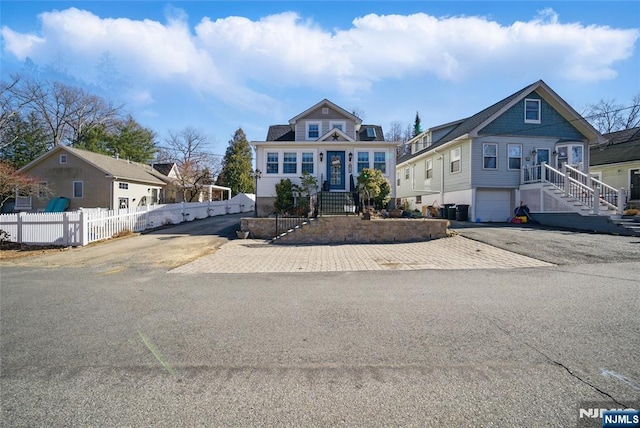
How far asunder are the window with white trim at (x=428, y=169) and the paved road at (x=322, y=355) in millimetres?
18881

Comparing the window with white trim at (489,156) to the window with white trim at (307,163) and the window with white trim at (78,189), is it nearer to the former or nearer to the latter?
the window with white trim at (307,163)

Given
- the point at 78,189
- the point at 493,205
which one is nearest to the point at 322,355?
the point at 493,205

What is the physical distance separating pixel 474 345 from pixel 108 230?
16252 millimetres

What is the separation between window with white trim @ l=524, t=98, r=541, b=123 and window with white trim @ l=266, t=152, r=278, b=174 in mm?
15629

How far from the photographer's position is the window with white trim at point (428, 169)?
2401 centimetres

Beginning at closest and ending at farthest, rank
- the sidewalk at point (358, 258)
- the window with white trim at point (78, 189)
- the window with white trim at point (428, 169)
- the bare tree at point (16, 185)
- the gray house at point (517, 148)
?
1. the sidewalk at point (358, 258)
2. the gray house at point (517, 148)
3. the bare tree at point (16, 185)
4. the window with white trim at point (428, 169)
5. the window with white trim at point (78, 189)

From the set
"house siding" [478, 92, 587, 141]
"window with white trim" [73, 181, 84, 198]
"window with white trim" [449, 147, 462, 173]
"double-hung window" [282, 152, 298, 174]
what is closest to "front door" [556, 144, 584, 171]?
"house siding" [478, 92, 587, 141]

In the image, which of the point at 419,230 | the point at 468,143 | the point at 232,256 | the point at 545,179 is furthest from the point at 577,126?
the point at 232,256

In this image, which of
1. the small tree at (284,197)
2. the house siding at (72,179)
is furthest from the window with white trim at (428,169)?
the house siding at (72,179)

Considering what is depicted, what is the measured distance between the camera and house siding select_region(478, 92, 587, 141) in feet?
61.7

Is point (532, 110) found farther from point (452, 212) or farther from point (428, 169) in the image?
point (452, 212)

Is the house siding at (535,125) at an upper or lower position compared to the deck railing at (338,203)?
upper

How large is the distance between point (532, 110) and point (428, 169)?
757cm

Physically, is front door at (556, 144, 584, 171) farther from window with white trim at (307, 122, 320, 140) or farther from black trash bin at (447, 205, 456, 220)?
window with white trim at (307, 122, 320, 140)
